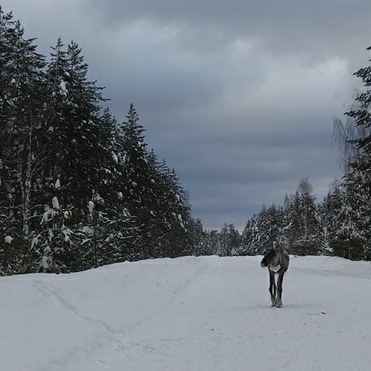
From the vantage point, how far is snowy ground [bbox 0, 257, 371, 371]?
6.50 metres

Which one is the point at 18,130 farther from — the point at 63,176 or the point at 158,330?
the point at 158,330

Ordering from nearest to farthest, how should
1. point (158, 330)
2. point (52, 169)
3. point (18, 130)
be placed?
1. point (158, 330)
2. point (18, 130)
3. point (52, 169)

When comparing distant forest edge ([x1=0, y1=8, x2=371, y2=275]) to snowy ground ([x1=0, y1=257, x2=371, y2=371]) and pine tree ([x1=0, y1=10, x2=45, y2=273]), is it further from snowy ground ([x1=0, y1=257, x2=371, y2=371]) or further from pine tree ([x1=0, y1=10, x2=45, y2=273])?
snowy ground ([x1=0, y1=257, x2=371, y2=371])

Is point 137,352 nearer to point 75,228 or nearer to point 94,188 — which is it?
point 75,228

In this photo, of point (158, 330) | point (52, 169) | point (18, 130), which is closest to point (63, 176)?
point (52, 169)

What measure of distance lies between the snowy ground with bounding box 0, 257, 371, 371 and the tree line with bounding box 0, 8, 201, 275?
9.47 meters

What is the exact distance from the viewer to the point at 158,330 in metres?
9.38

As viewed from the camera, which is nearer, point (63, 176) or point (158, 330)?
point (158, 330)

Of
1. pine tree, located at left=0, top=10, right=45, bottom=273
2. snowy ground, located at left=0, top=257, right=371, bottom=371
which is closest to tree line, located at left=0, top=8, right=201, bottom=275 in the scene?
pine tree, located at left=0, top=10, right=45, bottom=273

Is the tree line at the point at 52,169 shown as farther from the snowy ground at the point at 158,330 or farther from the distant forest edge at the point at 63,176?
the snowy ground at the point at 158,330

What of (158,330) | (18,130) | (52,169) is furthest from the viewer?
(52,169)

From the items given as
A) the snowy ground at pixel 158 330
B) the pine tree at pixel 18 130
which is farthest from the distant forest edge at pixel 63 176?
the snowy ground at pixel 158 330

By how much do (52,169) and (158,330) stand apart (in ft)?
70.9

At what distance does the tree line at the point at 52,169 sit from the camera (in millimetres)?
23500
